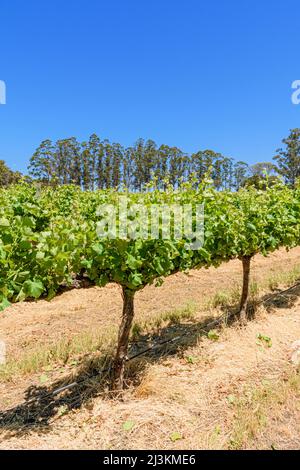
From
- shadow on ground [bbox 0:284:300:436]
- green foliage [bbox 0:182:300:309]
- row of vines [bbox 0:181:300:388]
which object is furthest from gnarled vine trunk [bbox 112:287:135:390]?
green foliage [bbox 0:182:300:309]

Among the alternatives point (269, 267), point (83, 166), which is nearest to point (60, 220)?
point (269, 267)

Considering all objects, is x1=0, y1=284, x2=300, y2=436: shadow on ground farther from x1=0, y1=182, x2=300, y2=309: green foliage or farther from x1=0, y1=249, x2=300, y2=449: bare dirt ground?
x1=0, y1=182, x2=300, y2=309: green foliage

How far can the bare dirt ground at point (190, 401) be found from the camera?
3.28m

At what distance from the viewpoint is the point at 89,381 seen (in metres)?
4.37

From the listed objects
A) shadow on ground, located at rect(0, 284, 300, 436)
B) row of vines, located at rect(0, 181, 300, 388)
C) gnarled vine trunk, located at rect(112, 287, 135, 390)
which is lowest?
shadow on ground, located at rect(0, 284, 300, 436)

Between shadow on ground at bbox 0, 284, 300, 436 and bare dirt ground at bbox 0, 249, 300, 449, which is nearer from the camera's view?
bare dirt ground at bbox 0, 249, 300, 449

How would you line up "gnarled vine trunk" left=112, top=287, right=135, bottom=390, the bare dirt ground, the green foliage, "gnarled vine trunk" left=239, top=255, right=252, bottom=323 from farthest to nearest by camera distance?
"gnarled vine trunk" left=239, top=255, right=252, bottom=323 < "gnarled vine trunk" left=112, top=287, right=135, bottom=390 < the bare dirt ground < the green foliage

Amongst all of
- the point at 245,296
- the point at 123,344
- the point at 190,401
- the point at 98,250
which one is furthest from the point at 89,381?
the point at 245,296

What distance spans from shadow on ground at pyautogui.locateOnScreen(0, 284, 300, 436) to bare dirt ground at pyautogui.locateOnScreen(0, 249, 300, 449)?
24mm

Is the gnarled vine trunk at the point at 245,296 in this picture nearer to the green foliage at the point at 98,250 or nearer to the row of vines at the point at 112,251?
the row of vines at the point at 112,251

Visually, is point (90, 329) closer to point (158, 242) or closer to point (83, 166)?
point (158, 242)

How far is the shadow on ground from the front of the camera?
383 centimetres

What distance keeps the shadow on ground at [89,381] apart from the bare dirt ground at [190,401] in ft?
0.08
